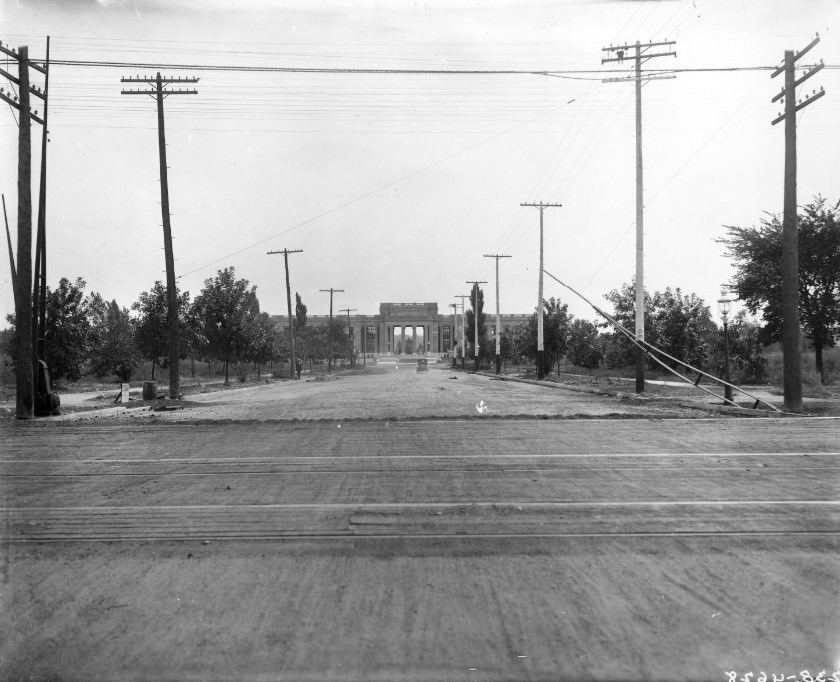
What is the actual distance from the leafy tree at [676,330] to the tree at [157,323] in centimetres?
2215

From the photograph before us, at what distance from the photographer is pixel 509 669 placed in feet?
10.0

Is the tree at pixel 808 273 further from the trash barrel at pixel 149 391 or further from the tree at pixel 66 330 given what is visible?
the tree at pixel 66 330

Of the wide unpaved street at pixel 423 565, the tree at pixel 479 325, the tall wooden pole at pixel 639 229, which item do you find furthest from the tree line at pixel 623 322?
the tree at pixel 479 325

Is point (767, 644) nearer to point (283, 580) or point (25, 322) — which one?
point (283, 580)

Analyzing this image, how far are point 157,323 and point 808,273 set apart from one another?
2996 centimetres

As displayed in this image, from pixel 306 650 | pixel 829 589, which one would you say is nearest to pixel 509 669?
pixel 306 650

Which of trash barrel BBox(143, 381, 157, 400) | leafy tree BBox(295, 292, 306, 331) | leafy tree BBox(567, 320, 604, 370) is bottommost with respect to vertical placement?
trash barrel BBox(143, 381, 157, 400)

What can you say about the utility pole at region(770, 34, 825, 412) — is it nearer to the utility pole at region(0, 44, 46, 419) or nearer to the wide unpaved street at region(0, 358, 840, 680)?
the wide unpaved street at region(0, 358, 840, 680)

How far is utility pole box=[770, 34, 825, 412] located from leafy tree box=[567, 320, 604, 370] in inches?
1173

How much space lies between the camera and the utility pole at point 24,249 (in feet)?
50.9

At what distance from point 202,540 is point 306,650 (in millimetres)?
2135

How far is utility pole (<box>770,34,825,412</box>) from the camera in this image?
15.6m

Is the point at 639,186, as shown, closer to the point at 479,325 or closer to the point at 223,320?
the point at 223,320

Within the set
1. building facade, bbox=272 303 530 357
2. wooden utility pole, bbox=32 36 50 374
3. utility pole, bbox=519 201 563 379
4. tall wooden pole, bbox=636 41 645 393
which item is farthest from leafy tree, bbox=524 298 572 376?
building facade, bbox=272 303 530 357
